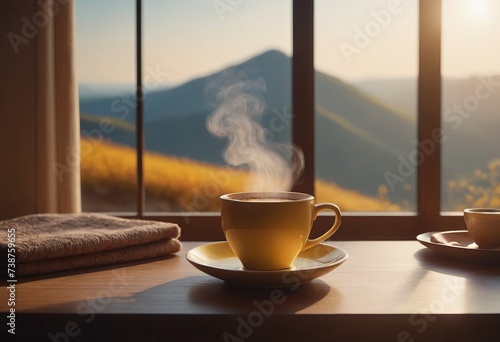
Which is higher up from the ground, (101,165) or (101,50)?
(101,50)

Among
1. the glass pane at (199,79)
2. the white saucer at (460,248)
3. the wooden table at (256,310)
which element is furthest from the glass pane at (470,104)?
the wooden table at (256,310)

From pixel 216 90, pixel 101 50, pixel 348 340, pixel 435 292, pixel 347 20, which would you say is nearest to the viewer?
pixel 348 340

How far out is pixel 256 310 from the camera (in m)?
0.73

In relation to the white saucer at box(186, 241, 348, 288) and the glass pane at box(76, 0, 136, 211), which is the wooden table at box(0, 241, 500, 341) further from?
the glass pane at box(76, 0, 136, 211)

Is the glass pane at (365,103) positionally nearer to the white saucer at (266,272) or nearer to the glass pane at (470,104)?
the glass pane at (470,104)

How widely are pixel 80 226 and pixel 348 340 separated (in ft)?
2.23

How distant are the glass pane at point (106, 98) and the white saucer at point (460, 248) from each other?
138 centimetres

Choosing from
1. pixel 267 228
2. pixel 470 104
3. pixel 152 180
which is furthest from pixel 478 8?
pixel 267 228

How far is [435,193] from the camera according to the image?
76.7 inches

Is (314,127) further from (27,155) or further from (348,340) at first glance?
(348,340)

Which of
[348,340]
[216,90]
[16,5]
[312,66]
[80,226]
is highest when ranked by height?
[16,5]

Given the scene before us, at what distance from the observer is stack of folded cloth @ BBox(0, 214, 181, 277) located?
927 mm

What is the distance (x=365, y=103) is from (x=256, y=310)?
6.58 ft

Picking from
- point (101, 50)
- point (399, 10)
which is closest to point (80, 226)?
point (101, 50)
